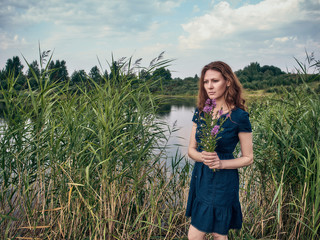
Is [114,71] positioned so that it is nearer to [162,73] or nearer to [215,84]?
[162,73]

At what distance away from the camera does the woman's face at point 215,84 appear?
78.0 inches

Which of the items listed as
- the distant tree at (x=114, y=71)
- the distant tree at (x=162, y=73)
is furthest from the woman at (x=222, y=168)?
the distant tree at (x=114, y=71)

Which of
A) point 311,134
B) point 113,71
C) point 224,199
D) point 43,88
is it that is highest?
point 113,71

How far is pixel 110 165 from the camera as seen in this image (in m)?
2.40

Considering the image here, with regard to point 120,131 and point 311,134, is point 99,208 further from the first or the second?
point 311,134

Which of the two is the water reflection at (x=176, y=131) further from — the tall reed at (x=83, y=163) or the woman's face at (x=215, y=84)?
the woman's face at (x=215, y=84)

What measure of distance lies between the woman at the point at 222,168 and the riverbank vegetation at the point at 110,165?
0.65 m

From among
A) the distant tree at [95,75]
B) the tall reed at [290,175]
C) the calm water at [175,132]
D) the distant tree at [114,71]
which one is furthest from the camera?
the calm water at [175,132]

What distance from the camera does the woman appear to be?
182 centimetres

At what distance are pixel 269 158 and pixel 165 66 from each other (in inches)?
57.2

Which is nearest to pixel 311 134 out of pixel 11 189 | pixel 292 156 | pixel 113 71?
pixel 292 156

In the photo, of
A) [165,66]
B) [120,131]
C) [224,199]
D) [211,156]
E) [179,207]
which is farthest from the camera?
[179,207]

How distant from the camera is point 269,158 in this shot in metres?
2.72

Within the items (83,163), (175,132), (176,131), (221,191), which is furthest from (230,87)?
(175,132)
